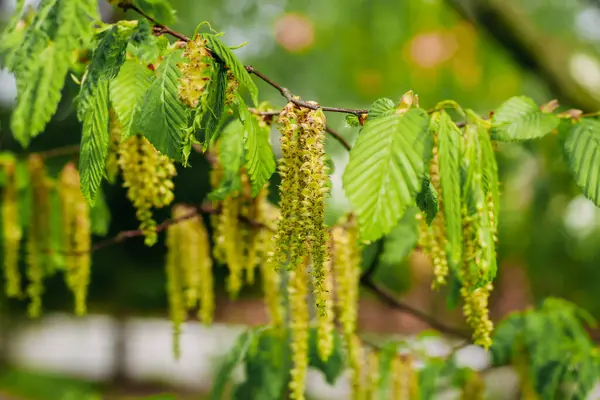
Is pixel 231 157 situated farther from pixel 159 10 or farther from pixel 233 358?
pixel 233 358

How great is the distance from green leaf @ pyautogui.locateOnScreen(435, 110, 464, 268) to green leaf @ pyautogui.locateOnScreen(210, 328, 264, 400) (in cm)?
143

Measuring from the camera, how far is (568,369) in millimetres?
2361

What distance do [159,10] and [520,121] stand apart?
100 centimetres

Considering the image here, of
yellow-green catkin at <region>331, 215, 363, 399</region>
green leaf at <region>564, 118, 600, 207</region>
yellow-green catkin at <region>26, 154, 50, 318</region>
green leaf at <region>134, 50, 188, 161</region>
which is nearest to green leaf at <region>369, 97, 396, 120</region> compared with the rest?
green leaf at <region>134, 50, 188, 161</region>

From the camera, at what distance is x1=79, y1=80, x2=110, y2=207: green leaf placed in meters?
1.16

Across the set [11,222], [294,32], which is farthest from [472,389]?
[294,32]

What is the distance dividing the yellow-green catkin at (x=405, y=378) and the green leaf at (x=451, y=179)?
1552 mm

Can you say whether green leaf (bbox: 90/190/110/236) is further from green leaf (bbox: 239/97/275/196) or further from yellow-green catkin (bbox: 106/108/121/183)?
green leaf (bbox: 239/97/275/196)

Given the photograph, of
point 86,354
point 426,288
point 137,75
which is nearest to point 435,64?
point 137,75

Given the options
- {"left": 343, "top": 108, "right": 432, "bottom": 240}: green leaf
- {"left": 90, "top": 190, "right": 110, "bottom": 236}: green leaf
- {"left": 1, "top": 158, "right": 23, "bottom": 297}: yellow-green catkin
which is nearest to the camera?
{"left": 343, "top": 108, "right": 432, "bottom": 240}: green leaf

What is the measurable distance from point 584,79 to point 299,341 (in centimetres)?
229

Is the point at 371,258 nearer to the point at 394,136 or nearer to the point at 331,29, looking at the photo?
the point at 394,136

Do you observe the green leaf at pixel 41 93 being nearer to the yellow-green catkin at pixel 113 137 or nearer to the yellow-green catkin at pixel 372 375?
the yellow-green catkin at pixel 113 137

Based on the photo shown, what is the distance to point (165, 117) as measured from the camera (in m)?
1.17
